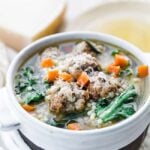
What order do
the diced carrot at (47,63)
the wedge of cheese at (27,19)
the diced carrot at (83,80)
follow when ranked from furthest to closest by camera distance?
1. the wedge of cheese at (27,19)
2. the diced carrot at (47,63)
3. the diced carrot at (83,80)

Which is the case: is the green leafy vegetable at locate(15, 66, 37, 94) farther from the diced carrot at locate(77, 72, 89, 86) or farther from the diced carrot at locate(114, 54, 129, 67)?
the diced carrot at locate(114, 54, 129, 67)

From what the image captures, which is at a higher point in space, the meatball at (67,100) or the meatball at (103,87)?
the meatball at (103,87)

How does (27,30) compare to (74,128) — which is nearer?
(74,128)

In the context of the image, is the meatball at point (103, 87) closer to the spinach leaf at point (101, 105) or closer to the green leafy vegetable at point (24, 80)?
the spinach leaf at point (101, 105)

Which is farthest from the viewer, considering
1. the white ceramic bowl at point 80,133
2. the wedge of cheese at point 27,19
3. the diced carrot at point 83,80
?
the wedge of cheese at point 27,19

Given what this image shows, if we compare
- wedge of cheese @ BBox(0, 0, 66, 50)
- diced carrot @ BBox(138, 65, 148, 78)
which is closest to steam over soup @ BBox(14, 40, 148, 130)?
diced carrot @ BBox(138, 65, 148, 78)

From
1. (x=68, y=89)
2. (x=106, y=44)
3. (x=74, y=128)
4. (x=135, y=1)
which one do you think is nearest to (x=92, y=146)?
(x=74, y=128)

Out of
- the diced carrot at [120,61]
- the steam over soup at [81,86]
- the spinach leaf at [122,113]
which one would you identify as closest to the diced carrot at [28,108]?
the steam over soup at [81,86]

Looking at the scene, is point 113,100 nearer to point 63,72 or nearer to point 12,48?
point 63,72
